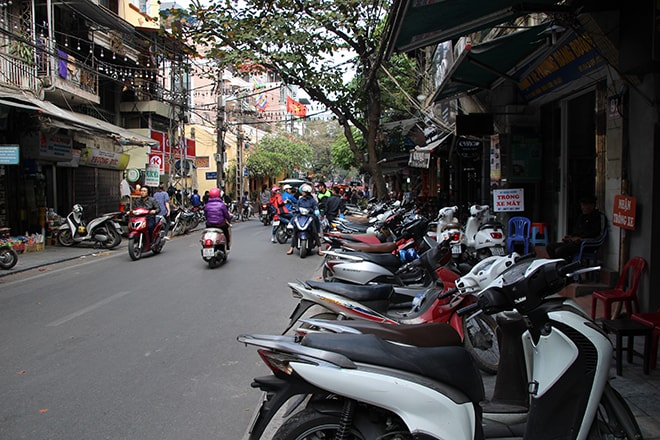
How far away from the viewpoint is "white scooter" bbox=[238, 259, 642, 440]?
2.40 meters

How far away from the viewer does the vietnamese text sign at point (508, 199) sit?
9.46 meters

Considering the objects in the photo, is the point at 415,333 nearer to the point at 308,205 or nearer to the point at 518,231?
the point at 518,231

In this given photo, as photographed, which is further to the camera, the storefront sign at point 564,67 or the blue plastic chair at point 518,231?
the blue plastic chair at point 518,231

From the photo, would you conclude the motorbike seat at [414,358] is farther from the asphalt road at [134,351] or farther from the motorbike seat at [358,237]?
the motorbike seat at [358,237]

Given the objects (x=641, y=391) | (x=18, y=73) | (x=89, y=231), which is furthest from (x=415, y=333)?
(x=18, y=73)

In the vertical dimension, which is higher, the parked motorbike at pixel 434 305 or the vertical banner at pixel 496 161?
the vertical banner at pixel 496 161

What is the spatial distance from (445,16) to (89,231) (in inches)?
481

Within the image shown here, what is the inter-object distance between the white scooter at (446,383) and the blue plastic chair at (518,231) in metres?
6.52

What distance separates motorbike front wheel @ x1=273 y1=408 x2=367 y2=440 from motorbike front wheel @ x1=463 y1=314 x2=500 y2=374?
90.4 inches

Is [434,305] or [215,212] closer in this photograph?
[434,305]

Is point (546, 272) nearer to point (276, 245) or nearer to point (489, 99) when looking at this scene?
point (489, 99)

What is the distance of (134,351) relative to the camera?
5.39 meters

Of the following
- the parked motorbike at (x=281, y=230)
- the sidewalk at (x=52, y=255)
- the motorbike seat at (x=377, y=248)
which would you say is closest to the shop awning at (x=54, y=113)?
the sidewalk at (x=52, y=255)

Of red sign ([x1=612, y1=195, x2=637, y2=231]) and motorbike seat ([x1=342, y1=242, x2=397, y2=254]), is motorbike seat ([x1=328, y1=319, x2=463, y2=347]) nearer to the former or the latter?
red sign ([x1=612, y1=195, x2=637, y2=231])
